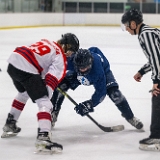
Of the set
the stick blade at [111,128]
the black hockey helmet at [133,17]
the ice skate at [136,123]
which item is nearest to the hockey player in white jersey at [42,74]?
the black hockey helmet at [133,17]

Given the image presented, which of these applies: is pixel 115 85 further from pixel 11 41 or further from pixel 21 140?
pixel 11 41

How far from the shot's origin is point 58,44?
2.76 metres

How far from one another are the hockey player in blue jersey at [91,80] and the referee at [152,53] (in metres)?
0.29

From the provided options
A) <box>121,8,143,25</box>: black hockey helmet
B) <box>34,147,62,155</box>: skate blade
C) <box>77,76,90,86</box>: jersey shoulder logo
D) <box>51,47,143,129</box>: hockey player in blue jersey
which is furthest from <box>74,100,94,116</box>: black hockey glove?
<box>121,8,143,25</box>: black hockey helmet

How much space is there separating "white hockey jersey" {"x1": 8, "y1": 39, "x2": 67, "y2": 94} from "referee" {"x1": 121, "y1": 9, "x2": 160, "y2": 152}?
431 millimetres

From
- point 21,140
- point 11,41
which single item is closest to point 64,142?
point 21,140

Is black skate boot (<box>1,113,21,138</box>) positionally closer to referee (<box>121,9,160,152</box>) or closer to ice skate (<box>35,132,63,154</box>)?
ice skate (<box>35,132,63,154</box>)

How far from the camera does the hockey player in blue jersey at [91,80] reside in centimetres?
275

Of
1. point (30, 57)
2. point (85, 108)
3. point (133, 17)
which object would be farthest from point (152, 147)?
point (30, 57)

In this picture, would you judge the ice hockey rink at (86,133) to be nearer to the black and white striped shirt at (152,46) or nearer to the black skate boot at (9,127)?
the black skate boot at (9,127)

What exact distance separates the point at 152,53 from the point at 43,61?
59cm

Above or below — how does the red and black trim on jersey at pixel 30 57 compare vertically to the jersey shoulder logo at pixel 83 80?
above

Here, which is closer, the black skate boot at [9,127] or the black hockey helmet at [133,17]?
the black hockey helmet at [133,17]

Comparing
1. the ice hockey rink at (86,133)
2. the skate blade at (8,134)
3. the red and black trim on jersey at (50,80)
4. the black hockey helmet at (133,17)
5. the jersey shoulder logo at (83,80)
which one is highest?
the black hockey helmet at (133,17)
